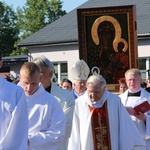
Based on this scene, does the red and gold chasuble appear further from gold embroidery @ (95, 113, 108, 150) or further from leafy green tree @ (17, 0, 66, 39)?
leafy green tree @ (17, 0, 66, 39)

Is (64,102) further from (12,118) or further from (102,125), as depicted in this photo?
(12,118)

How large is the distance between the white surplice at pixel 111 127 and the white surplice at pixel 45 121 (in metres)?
1.73

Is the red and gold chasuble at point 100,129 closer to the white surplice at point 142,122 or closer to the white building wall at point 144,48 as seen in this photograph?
the white surplice at point 142,122

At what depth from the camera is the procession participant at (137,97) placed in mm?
8438

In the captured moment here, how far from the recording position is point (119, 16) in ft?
40.4

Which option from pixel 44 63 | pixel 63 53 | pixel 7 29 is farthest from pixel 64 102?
pixel 7 29

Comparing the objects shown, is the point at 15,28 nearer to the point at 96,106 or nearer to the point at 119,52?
the point at 119,52

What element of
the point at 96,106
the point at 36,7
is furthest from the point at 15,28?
the point at 96,106

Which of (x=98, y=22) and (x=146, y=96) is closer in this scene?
(x=146, y=96)

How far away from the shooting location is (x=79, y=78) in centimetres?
1007

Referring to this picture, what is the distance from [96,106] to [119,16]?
17.2 feet

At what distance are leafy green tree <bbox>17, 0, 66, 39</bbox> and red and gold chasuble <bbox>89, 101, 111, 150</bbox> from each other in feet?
189

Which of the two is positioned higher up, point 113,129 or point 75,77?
point 75,77

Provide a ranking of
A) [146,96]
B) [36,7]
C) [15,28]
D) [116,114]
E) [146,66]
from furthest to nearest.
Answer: [15,28], [36,7], [146,66], [146,96], [116,114]
